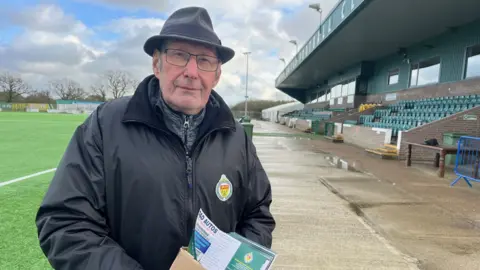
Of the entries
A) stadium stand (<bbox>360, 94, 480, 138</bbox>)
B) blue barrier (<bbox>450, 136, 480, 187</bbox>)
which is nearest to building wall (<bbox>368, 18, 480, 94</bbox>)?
stadium stand (<bbox>360, 94, 480, 138</bbox>)

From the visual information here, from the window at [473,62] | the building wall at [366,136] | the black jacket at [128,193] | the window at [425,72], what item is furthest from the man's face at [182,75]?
the window at [425,72]

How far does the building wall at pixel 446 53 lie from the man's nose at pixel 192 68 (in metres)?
16.7

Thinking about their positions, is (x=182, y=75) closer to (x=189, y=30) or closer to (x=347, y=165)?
(x=189, y=30)

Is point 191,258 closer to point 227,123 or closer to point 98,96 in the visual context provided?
point 227,123

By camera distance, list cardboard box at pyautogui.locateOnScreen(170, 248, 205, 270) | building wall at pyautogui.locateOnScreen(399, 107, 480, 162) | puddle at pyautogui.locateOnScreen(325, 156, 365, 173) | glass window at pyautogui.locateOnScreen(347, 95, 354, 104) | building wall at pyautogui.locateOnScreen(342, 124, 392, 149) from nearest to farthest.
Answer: cardboard box at pyautogui.locateOnScreen(170, 248, 205, 270) < puddle at pyautogui.locateOnScreen(325, 156, 365, 173) < building wall at pyautogui.locateOnScreen(399, 107, 480, 162) < building wall at pyautogui.locateOnScreen(342, 124, 392, 149) < glass window at pyautogui.locateOnScreen(347, 95, 354, 104)

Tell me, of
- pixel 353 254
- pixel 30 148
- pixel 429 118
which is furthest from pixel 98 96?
pixel 353 254

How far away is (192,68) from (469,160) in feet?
28.4

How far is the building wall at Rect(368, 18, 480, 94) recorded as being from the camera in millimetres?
14445

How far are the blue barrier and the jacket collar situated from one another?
22.5ft

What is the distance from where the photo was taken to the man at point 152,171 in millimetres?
1288

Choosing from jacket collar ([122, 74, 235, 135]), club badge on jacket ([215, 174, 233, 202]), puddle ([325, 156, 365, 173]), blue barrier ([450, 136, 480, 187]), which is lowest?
puddle ([325, 156, 365, 173])

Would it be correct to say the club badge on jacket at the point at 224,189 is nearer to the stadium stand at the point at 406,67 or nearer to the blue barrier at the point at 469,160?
the blue barrier at the point at 469,160

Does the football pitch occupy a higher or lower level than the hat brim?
lower

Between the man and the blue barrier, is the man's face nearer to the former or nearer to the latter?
the man
